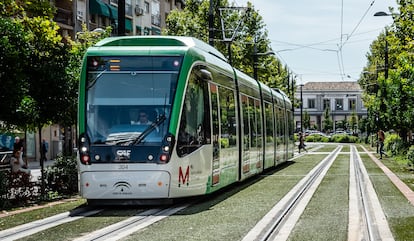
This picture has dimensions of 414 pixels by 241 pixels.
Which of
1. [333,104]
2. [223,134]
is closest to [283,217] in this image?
[223,134]

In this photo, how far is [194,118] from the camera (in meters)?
14.0

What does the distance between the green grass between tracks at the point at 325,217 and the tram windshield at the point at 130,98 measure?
10.7 feet

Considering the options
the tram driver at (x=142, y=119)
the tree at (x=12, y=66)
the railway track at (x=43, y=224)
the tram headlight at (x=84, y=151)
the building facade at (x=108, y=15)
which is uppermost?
the building facade at (x=108, y=15)

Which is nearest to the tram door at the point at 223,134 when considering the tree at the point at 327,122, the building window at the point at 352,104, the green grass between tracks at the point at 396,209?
the green grass between tracks at the point at 396,209

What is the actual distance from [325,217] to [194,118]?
11.3 feet

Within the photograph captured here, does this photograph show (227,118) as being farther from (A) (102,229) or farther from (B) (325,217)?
(A) (102,229)

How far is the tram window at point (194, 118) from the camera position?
1346 cm

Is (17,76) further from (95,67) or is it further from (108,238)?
(108,238)

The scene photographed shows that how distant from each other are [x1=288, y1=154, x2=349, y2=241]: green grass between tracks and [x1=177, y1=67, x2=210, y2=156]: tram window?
2567 mm

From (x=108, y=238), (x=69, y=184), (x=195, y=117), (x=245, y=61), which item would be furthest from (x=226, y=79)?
(x=245, y=61)

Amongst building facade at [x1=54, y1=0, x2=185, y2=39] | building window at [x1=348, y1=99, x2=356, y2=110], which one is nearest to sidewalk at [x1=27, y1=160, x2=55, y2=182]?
building facade at [x1=54, y1=0, x2=185, y2=39]

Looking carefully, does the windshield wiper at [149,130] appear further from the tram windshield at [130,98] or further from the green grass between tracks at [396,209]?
the green grass between tracks at [396,209]

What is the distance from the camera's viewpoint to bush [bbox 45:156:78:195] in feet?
56.4

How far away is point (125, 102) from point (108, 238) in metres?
4.07
